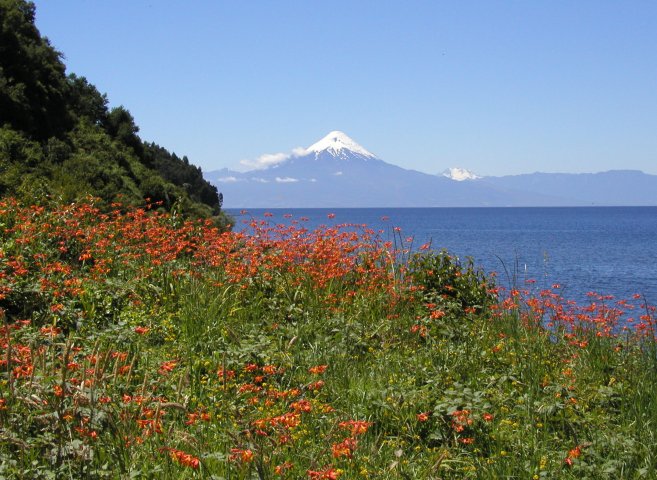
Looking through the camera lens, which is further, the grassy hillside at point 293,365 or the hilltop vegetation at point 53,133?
the hilltop vegetation at point 53,133

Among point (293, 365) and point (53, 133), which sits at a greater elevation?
point (53, 133)

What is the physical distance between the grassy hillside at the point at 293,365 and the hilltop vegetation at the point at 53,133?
665 centimetres

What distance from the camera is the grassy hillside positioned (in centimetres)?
398

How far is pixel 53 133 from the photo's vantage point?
25375 mm

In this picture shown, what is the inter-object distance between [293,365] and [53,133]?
21895 mm

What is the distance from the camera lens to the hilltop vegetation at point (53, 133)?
17.4 m

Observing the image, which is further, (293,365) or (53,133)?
(53,133)

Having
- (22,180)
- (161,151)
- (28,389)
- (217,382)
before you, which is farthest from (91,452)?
(161,151)

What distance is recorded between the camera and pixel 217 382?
5469 millimetres

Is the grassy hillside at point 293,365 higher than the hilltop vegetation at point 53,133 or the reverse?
the reverse

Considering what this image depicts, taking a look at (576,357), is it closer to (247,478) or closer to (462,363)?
(462,363)

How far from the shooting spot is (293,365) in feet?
19.3

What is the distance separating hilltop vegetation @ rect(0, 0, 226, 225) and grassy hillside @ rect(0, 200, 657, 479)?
665 centimetres

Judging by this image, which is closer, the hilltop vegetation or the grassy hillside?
the grassy hillside
